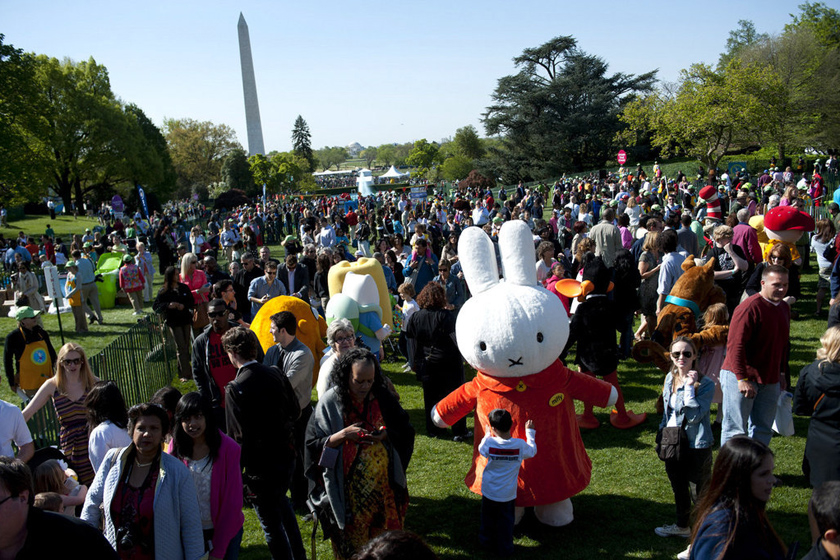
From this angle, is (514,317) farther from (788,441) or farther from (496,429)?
(788,441)

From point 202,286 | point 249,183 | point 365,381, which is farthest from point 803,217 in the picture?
point 249,183

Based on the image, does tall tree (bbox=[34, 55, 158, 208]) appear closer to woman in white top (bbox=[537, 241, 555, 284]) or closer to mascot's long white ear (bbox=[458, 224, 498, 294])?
woman in white top (bbox=[537, 241, 555, 284])

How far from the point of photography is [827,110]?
40094 mm

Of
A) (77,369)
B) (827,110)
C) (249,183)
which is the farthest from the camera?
(249,183)

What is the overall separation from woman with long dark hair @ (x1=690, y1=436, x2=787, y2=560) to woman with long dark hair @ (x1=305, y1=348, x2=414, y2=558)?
1996 millimetres

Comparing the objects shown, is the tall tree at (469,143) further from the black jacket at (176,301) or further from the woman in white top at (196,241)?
the black jacket at (176,301)

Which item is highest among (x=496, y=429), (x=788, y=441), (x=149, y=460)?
(x=149, y=460)

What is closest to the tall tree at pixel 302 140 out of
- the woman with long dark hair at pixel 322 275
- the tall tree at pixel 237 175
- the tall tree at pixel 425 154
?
the tall tree at pixel 425 154

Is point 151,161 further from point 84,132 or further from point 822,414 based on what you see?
point 822,414

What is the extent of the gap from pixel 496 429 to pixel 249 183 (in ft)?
211

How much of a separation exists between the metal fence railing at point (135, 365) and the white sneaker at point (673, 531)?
5.52 m

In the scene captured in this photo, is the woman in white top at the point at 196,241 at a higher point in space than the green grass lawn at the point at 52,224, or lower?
lower

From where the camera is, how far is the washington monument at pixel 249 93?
74.6m

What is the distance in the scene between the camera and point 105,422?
4.52 m
